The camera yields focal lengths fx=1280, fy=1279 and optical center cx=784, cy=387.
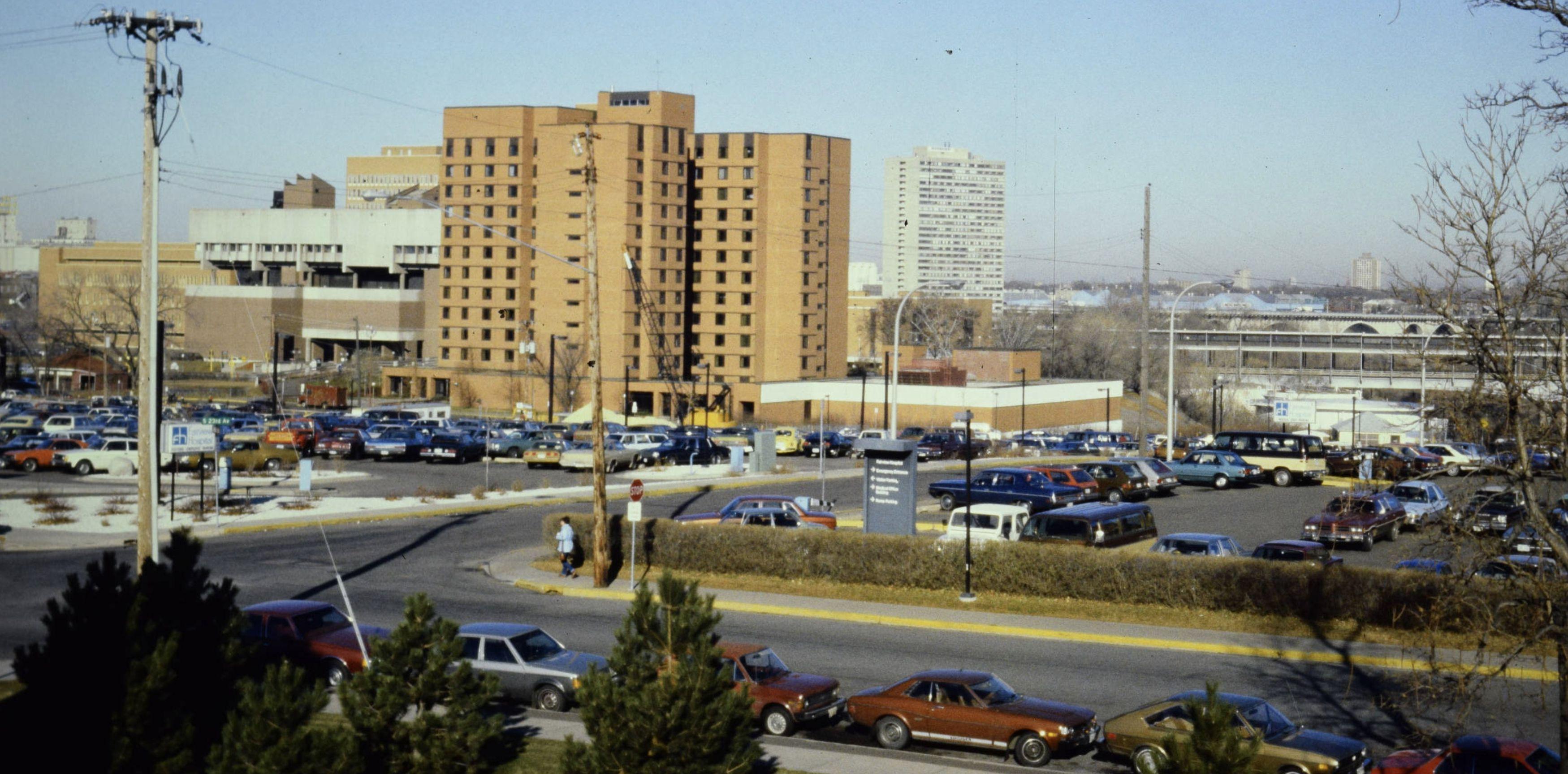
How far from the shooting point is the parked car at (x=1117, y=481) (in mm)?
40641

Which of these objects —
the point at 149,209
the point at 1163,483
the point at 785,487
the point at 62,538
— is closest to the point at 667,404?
the point at 785,487

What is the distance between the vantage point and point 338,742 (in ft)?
36.9

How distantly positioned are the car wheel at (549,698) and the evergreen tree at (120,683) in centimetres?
625

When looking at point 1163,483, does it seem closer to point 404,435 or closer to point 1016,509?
point 1016,509

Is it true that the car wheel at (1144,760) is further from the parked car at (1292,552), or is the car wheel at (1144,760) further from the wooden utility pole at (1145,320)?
the wooden utility pole at (1145,320)

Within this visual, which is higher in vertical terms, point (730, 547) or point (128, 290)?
point (128, 290)

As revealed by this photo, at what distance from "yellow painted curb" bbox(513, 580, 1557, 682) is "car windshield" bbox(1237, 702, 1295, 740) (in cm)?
476

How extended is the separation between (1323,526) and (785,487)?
2020 centimetres

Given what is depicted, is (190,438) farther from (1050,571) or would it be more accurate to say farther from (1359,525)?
(1359,525)

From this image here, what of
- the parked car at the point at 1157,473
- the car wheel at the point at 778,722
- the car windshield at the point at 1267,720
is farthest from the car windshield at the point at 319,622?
the parked car at the point at 1157,473

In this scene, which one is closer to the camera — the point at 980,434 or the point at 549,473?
the point at 549,473

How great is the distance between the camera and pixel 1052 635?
936 inches

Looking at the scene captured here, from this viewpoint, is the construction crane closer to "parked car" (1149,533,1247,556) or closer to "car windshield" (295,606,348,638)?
"parked car" (1149,533,1247,556)

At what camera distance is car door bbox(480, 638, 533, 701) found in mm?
18359
